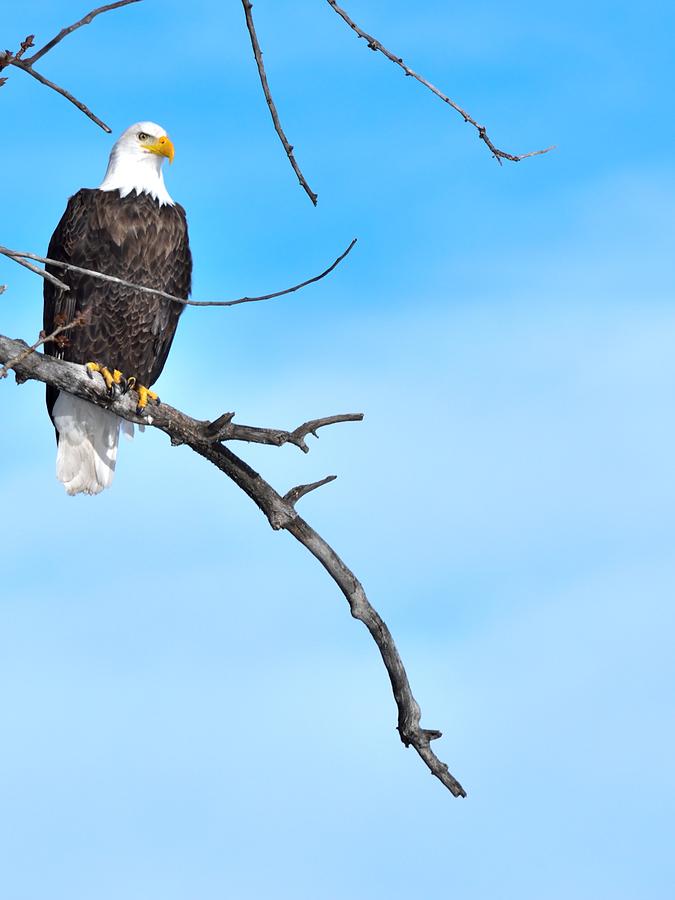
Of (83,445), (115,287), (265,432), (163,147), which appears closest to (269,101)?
(265,432)

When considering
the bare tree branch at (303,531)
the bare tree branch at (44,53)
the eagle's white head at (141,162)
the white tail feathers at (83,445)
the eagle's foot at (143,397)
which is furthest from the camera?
the white tail feathers at (83,445)

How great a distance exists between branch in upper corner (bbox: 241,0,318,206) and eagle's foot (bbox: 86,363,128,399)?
2505 millimetres

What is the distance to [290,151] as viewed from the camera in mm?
4195

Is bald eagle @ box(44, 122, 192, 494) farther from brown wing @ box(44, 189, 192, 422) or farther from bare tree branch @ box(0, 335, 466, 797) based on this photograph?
bare tree branch @ box(0, 335, 466, 797)

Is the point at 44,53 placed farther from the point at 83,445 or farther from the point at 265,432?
the point at 83,445

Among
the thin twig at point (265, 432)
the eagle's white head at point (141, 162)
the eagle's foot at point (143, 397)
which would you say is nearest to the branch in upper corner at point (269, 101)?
the thin twig at point (265, 432)

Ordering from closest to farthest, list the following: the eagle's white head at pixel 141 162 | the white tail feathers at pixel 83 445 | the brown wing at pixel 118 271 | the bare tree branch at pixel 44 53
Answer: the bare tree branch at pixel 44 53, the brown wing at pixel 118 271, the eagle's white head at pixel 141 162, the white tail feathers at pixel 83 445

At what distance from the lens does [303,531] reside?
20.0ft

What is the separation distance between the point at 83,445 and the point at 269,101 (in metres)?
4.04

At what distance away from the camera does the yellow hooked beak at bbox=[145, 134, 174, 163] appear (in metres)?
7.41

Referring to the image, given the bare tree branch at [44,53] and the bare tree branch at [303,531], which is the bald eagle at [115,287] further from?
the bare tree branch at [44,53]

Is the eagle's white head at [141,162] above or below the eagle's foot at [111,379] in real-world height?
above

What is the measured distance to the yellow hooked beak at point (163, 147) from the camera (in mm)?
7406

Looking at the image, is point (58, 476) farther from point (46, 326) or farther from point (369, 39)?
point (369, 39)
